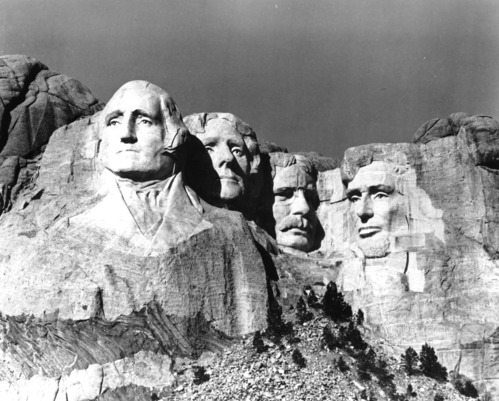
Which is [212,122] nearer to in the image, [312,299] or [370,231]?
[370,231]

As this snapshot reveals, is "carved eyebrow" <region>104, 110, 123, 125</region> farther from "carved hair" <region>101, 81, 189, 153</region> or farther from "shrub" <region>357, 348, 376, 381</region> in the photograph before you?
"shrub" <region>357, 348, 376, 381</region>

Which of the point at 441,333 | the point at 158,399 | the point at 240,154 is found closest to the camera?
the point at 158,399

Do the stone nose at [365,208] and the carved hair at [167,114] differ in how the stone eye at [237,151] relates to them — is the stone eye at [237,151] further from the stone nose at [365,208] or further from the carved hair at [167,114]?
the stone nose at [365,208]

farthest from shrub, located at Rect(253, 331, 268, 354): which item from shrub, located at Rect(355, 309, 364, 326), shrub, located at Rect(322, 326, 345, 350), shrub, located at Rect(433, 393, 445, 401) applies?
shrub, located at Rect(433, 393, 445, 401)

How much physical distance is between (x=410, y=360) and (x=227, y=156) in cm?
660

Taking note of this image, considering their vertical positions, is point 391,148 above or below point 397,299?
above

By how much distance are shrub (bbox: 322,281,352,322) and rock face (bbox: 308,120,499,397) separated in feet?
1.88

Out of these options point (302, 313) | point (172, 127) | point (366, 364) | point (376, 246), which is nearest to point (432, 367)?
point (366, 364)

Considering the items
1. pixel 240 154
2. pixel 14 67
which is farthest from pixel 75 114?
pixel 240 154

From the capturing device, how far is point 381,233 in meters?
34.5

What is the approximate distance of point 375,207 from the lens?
114 feet

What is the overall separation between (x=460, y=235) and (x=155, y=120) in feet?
25.0

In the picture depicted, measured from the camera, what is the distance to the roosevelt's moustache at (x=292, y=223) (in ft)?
117

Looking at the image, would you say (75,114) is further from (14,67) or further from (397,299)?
(397,299)
